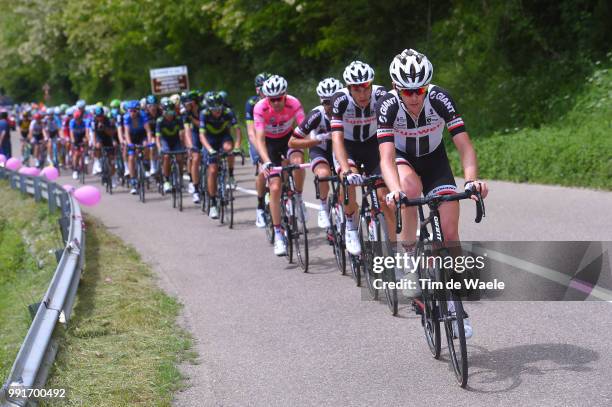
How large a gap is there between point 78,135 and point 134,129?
6.13 metres

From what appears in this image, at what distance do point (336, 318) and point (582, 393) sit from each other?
2.83 metres

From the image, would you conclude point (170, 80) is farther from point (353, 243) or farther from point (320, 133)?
point (353, 243)

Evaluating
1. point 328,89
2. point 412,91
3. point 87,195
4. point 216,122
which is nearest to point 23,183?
point 87,195

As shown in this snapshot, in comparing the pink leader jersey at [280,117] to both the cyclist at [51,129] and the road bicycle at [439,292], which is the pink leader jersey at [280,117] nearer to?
the road bicycle at [439,292]

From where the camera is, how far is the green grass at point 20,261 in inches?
370

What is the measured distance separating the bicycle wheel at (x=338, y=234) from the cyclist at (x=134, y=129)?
10.3 meters

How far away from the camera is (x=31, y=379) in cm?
573

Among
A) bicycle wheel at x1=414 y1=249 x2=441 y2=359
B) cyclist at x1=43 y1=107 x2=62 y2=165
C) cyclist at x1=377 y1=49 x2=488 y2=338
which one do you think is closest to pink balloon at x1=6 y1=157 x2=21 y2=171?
cyclist at x1=43 y1=107 x2=62 y2=165

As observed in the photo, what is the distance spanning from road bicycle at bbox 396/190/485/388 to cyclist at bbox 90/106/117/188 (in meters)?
16.7

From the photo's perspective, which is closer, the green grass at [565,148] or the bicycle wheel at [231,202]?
the bicycle wheel at [231,202]

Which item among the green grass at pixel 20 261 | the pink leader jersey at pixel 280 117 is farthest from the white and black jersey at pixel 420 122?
the pink leader jersey at pixel 280 117

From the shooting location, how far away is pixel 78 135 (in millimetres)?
25938

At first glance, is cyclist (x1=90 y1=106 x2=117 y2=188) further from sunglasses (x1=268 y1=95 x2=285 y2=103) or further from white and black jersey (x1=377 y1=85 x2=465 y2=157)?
white and black jersey (x1=377 y1=85 x2=465 y2=157)

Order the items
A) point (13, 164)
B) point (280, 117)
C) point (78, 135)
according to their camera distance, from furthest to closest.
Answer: point (78, 135)
point (13, 164)
point (280, 117)
